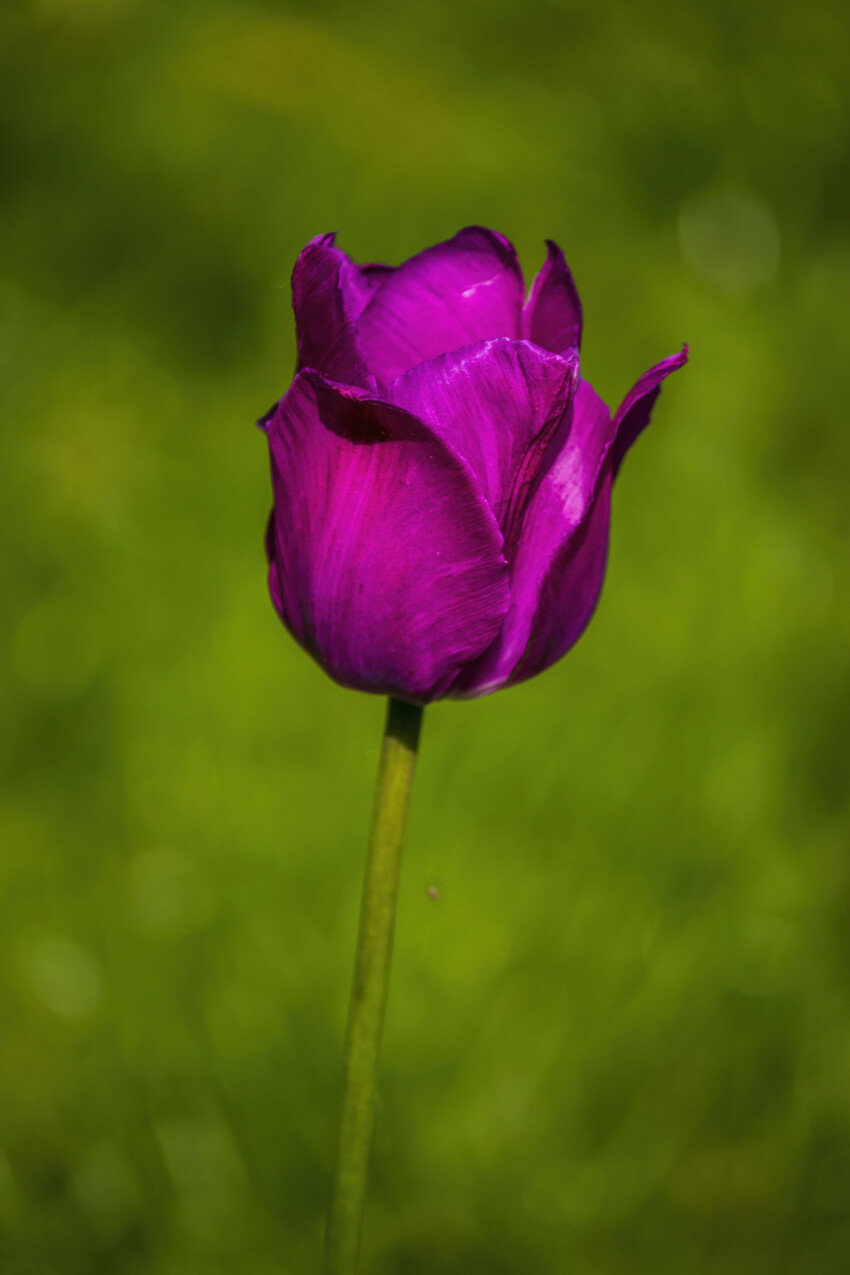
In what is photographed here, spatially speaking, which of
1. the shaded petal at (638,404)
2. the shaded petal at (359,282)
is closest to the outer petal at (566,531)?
the shaded petal at (638,404)

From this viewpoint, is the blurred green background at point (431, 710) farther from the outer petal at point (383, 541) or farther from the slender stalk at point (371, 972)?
the outer petal at point (383, 541)

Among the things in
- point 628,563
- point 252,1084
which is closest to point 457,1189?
point 252,1084

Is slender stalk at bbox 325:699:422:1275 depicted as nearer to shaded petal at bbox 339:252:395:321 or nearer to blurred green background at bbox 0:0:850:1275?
shaded petal at bbox 339:252:395:321

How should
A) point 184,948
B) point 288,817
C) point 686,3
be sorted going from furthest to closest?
point 686,3 → point 288,817 → point 184,948

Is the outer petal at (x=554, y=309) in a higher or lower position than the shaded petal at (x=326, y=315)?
higher

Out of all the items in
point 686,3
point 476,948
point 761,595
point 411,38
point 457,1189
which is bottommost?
point 457,1189

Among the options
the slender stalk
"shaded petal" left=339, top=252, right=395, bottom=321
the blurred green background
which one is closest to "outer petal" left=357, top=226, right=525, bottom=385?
"shaded petal" left=339, top=252, right=395, bottom=321

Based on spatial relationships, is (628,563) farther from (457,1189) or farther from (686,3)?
(686,3)

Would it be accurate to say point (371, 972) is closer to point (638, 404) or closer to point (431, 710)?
point (638, 404)
